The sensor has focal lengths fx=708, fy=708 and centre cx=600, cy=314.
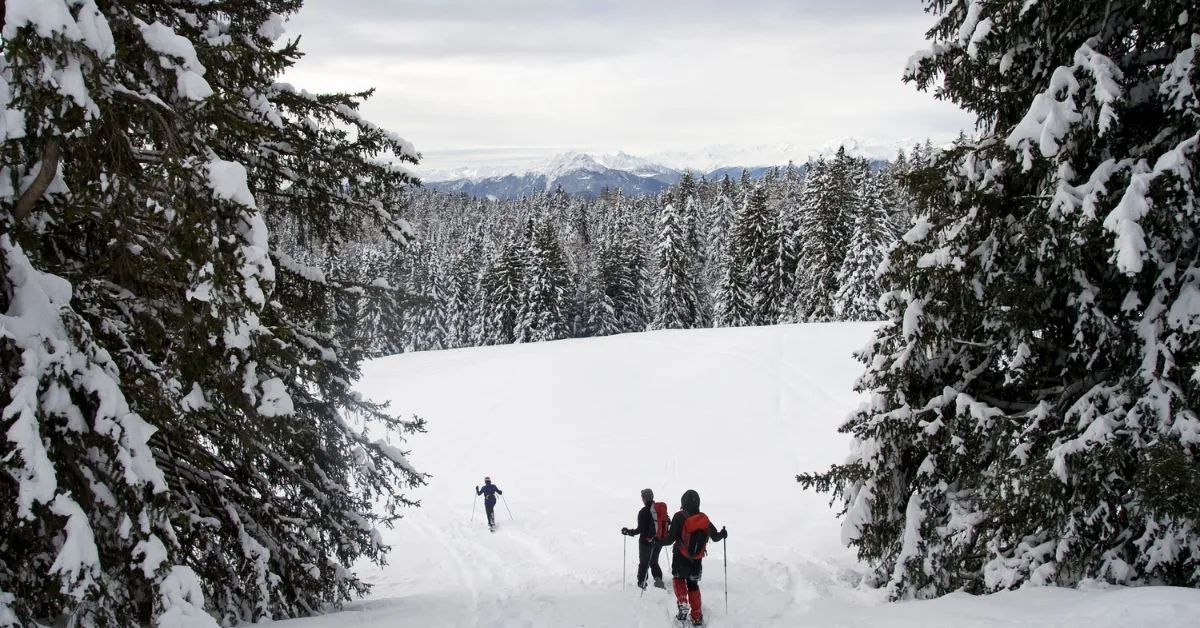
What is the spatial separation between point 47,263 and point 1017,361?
7966mm

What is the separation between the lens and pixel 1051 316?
6852mm

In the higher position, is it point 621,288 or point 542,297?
point 621,288

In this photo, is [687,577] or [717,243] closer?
[687,577]

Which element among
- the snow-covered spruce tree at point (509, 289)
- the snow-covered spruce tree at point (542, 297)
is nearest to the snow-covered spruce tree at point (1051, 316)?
the snow-covered spruce tree at point (542, 297)

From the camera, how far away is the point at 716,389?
28.6m

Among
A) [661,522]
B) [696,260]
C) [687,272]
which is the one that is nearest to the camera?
[661,522]

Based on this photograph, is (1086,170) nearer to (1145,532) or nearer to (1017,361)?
(1017,361)

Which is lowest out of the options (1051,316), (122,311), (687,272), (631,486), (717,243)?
(631,486)

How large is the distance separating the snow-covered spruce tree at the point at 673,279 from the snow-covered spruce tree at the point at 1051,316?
4456 centimetres

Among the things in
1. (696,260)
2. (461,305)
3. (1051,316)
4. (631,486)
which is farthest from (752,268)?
(1051,316)

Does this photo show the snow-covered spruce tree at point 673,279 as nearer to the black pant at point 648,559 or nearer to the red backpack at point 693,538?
the black pant at point 648,559

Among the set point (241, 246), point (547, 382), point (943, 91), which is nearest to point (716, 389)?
point (547, 382)

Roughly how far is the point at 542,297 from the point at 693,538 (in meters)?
46.4

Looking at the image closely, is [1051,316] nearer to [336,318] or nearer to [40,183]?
[336,318]
